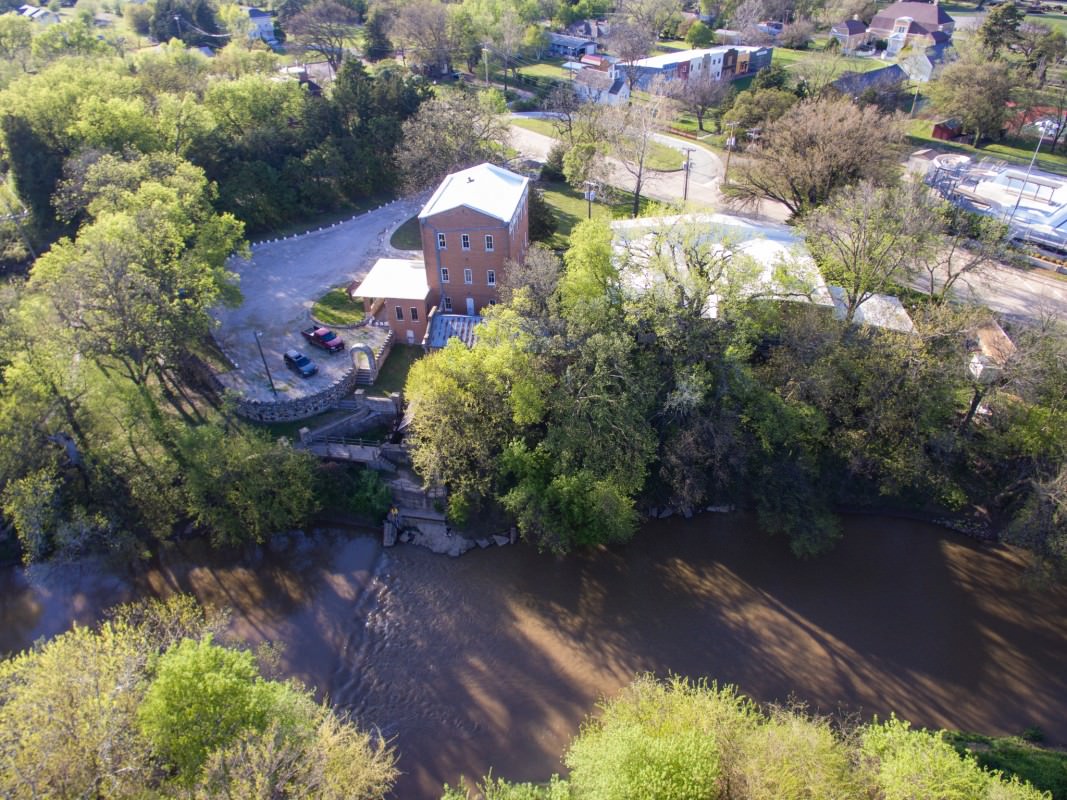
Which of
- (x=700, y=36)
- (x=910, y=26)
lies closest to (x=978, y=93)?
(x=910, y=26)

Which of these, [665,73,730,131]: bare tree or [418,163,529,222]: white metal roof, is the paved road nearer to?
[418,163,529,222]: white metal roof

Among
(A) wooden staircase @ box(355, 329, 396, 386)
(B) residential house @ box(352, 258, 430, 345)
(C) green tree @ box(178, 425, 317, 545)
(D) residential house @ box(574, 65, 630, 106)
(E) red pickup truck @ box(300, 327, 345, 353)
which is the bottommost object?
(C) green tree @ box(178, 425, 317, 545)

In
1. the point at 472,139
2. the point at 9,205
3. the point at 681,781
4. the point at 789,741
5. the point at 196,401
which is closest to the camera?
the point at 681,781

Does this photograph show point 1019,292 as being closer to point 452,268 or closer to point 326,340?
point 452,268

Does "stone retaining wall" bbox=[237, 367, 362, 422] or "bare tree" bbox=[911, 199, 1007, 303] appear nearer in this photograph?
"stone retaining wall" bbox=[237, 367, 362, 422]

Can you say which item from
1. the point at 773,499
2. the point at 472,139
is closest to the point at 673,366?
the point at 773,499

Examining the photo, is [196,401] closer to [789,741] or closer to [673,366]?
[673,366]

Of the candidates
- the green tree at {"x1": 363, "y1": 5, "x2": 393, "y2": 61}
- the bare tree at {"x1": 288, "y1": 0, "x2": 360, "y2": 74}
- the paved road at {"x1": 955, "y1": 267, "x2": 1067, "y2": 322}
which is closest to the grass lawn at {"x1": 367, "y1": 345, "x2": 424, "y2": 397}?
the paved road at {"x1": 955, "y1": 267, "x2": 1067, "y2": 322}

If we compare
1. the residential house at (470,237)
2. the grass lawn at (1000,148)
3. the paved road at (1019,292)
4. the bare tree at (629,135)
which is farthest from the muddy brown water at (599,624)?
the grass lawn at (1000,148)
